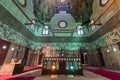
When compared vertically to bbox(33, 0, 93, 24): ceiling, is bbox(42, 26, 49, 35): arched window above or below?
below

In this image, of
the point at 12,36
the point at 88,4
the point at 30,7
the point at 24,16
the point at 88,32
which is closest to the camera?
the point at 12,36

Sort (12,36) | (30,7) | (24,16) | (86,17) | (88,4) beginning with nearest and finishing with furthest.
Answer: (12,36), (24,16), (30,7), (88,4), (86,17)

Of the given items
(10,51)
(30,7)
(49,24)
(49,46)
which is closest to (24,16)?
(30,7)

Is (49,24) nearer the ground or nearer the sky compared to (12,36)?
nearer the sky

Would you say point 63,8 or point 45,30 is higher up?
point 63,8

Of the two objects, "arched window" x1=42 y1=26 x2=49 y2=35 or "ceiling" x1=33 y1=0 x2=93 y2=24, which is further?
"arched window" x1=42 y1=26 x2=49 y2=35

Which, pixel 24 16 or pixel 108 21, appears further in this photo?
pixel 24 16

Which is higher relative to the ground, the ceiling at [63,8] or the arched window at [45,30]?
the ceiling at [63,8]

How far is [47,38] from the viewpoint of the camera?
1436cm

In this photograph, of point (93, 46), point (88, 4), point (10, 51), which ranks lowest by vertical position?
point (10, 51)

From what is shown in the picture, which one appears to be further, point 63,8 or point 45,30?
point 45,30

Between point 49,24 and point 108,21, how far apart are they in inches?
326

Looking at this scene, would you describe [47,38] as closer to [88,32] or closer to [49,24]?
[49,24]

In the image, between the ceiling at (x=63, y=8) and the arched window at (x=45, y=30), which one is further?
the arched window at (x=45, y=30)
